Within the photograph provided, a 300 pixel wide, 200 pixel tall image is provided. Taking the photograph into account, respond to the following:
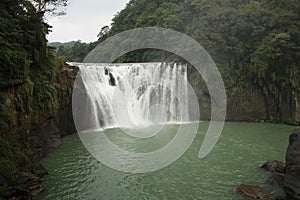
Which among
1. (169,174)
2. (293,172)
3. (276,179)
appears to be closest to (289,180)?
(293,172)

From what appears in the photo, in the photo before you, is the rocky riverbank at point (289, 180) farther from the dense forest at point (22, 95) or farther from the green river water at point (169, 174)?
the dense forest at point (22, 95)

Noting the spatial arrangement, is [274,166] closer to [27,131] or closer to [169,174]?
[169,174]

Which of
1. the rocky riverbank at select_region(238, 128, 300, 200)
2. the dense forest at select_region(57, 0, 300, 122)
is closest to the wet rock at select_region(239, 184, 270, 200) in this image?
the rocky riverbank at select_region(238, 128, 300, 200)

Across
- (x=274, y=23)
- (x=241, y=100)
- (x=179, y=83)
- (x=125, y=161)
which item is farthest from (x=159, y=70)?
(x=125, y=161)

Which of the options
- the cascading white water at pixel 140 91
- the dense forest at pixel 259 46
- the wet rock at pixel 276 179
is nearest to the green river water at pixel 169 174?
the wet rock at pixel 276 179

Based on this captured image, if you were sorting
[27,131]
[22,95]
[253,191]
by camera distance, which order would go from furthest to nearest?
[27,131] → [22,95] → [253,191]

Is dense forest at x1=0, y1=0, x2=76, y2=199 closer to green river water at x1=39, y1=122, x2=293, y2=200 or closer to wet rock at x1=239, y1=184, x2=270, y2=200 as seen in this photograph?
green river water at x1=39, y1=122, x2=293, y2=200
